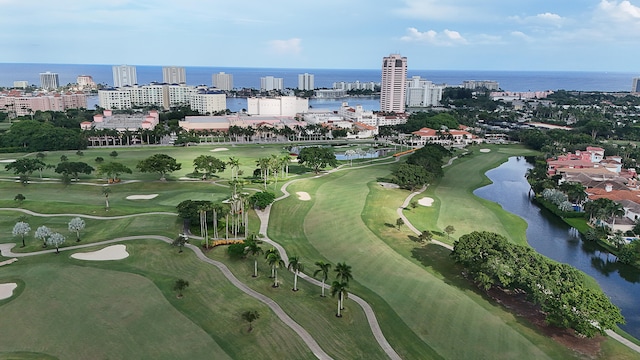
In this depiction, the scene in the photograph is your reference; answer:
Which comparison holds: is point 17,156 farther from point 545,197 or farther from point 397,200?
point 545,197

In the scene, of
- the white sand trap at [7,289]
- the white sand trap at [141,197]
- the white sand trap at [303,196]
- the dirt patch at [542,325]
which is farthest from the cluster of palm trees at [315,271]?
the white sand trap at [141,197]

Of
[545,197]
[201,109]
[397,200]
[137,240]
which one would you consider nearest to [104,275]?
[137,240]

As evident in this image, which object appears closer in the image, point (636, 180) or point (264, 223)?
point (264, 223)

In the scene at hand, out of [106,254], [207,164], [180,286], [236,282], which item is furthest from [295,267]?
[207,164]

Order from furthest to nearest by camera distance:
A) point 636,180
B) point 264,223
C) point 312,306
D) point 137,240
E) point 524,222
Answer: point 636,180 → point 524,222 → point 264,223 → point 137,240 → point 312,306

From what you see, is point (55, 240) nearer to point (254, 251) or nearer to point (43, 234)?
point (43, 234)

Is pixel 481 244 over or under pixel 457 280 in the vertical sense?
over

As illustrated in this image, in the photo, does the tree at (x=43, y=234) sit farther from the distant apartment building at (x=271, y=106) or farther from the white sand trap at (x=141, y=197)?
the distant apartment building at (x=271, y=106)

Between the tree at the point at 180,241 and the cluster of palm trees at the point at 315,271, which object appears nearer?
the cluster of palm trees at the point at 315,271
